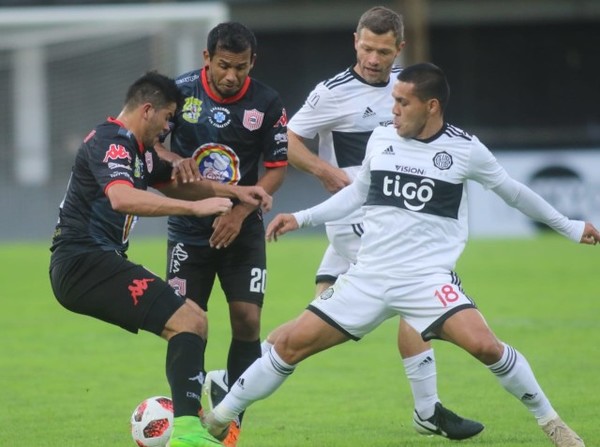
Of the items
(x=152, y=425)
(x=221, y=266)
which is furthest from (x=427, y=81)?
(x=152, y=425)

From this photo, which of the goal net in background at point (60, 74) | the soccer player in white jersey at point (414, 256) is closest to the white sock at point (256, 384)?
the soccer player in white jersey at point (414, 256)

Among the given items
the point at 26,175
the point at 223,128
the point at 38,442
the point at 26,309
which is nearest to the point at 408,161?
the point at 223,128

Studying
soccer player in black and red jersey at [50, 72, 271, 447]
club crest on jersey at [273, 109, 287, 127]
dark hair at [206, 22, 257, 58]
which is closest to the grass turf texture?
soccer player in black and red jersey at [50, 72, 271, 447]

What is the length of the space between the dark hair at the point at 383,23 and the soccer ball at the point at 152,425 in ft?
8.78

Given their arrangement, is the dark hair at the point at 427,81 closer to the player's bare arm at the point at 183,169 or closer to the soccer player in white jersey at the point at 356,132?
the soccer player in white jersey at the point at 356,132

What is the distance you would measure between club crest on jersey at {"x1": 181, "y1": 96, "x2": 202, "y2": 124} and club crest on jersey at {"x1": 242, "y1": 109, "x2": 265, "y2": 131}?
0.92ft

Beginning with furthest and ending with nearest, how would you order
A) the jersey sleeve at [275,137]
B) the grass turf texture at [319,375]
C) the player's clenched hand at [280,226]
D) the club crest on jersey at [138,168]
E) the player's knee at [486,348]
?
the grass turf texture at [319,375] → the jersey sleeve at [275,137] → the player's clenched hand at [280,226] → the club crest on jersey at [138,168] → the player's knee at [486,348]

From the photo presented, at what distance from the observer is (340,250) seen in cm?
824

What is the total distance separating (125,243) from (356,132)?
1994 mm

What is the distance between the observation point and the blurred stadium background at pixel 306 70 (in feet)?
76.4

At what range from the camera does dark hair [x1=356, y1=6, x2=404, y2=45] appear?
25.4 feet

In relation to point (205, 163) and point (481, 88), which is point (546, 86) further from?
point (205, 163)

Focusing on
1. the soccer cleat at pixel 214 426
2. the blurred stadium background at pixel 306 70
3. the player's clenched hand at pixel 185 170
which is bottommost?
the blurred stadium background at pixel 306 70

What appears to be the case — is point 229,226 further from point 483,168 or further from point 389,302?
point 483,168
